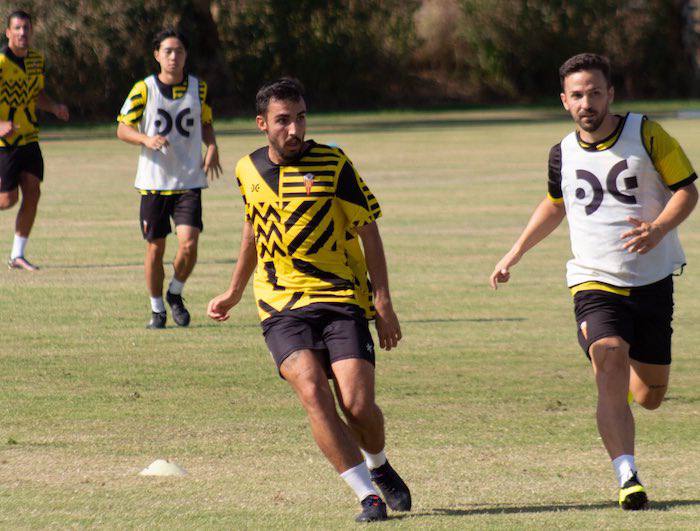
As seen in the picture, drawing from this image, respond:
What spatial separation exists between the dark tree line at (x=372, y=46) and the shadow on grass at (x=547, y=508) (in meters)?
40.4

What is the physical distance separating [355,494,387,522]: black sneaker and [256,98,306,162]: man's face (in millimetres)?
1562

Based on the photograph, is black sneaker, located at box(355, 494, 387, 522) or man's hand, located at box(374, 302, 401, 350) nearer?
black sneaker, located at box(355, 494, 387, 522)

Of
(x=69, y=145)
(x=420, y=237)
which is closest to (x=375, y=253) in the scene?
(x=420, y=237)

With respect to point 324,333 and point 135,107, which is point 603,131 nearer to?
point 324,333

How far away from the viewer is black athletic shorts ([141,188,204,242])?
41.4ft

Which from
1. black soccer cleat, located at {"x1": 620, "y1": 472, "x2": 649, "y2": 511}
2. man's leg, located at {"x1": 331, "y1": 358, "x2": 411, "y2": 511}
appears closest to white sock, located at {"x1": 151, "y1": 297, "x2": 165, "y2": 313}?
man's leg, located at {"x1": 331, "y1": 358, "x2": 411, "y2": 511}

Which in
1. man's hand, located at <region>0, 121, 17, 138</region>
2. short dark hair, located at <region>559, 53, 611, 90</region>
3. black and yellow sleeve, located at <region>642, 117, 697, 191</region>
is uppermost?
short dark hair, located at <region>559, 53, 611, 90</region>

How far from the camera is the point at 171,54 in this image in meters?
12.4

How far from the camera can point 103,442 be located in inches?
328

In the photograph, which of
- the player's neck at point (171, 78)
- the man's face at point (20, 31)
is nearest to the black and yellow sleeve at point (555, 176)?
the player's neck at point (171, 78)

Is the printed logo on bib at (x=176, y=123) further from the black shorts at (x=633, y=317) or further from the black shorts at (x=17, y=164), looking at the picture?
the black shorts at (x=633, y=317)

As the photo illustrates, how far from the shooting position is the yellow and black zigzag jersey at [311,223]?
22.4 feet

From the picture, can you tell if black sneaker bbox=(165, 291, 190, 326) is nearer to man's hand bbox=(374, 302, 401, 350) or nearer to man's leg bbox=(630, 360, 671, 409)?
man's leg bbox=(630, 360, 671, 409)

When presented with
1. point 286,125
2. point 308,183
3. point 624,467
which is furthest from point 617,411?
point 286,125
